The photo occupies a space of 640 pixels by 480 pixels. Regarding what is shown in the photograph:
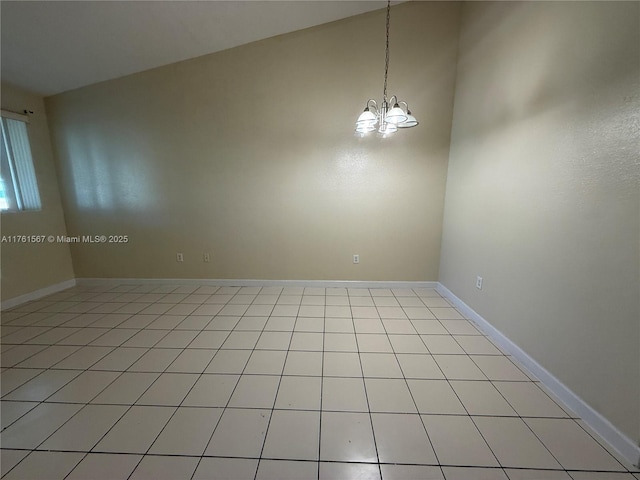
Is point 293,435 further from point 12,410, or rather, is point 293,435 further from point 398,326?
point 12,410

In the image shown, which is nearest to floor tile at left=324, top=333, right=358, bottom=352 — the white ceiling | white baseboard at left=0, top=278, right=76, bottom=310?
the white ceiling

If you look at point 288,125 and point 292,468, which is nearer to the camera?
point 292,468

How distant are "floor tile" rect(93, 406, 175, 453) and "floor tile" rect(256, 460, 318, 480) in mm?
649

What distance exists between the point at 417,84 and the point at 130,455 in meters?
4.03

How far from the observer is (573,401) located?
1.53 m

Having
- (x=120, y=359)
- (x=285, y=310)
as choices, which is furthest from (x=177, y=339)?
(x=285, y=310)

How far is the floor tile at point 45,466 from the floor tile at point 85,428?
0.04 m

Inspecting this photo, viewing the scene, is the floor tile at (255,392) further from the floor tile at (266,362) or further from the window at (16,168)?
the window at (16,168)

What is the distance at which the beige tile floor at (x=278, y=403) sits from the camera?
122 cm

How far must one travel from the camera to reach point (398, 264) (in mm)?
3432

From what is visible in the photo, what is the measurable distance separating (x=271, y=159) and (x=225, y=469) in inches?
118

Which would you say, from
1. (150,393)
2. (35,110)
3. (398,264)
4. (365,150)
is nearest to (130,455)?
(150,393)

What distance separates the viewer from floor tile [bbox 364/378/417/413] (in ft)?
5.06

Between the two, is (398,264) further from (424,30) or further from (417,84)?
(424,30)
